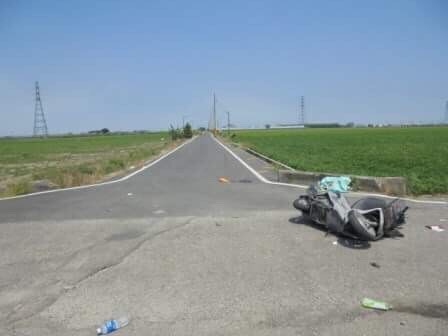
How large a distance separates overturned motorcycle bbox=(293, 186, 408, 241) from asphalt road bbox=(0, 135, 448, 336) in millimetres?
196

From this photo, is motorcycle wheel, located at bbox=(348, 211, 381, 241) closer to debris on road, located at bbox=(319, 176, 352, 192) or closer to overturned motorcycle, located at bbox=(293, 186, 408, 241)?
overturned motorcycle, located at bbox=(293, 186, 408, 241)

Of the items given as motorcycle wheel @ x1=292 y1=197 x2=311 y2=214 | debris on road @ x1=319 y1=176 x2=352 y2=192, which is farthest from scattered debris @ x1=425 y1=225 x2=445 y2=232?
motorcycle wheel @ x1=292 y1=197 x2=311 y2=214

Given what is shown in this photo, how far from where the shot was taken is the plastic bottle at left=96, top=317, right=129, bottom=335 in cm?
256

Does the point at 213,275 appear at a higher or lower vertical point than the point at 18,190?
lower

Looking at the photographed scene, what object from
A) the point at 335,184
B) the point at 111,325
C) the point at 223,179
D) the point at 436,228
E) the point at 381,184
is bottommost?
the point at 111,325

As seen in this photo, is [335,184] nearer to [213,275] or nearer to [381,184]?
[213,275]

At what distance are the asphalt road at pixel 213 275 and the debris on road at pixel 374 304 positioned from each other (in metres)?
0.07

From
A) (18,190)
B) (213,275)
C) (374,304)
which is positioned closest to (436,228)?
(374,304)

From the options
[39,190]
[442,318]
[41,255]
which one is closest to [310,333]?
[442,318]

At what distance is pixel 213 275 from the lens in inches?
137

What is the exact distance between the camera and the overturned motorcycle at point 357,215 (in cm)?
430

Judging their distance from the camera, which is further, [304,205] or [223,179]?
[223,179]

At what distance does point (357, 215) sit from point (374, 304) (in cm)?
166

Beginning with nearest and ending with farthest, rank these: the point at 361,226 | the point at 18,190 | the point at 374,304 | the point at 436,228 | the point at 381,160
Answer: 1. the point at 374,304
2. the point at 361,226
3. the point at 436,228
4. the point at 18,190
5. the point at 381,160
